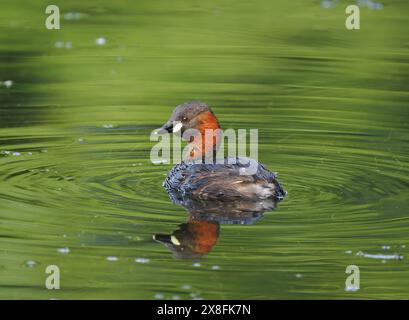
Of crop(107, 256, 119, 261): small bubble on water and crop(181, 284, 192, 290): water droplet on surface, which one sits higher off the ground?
crop(107, 256, 119, 261): small bubble on water

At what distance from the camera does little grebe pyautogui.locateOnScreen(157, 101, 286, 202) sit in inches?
361

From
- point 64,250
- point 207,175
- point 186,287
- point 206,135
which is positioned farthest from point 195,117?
point 186,287

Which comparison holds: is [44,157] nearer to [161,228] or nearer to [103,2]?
[161,228]

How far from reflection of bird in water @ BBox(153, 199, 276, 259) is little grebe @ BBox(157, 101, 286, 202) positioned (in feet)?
0.26

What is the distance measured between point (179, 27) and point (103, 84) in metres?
3.08

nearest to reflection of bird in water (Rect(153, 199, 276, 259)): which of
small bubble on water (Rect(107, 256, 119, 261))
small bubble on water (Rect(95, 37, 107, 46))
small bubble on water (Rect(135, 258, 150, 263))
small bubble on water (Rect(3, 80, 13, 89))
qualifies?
small bubble on water (Rect(135, 258, 150, 263))

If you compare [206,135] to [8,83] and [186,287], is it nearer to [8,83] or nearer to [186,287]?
[186,287]

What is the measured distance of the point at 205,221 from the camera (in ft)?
28.4

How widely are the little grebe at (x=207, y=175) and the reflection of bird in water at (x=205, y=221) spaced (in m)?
0.08

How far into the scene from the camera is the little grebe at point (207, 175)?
916 cm

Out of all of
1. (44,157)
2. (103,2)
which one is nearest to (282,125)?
(44,157)

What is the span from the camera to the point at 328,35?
16594mm

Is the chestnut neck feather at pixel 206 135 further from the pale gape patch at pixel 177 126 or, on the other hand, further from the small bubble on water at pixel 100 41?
the small bubble on water at pixel 100 41

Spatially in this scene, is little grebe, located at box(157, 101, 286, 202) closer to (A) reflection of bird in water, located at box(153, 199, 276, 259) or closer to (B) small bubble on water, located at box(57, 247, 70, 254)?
(A) reflection of bird in water, located at box(153, 199, 276, 259)
